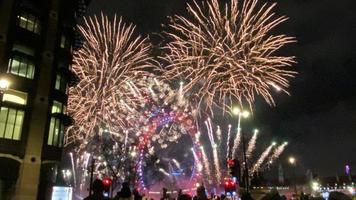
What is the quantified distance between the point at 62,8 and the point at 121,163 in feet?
89.3

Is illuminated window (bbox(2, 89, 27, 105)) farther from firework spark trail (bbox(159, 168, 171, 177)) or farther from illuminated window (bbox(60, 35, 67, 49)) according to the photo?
firework spark trail (bbox(159, 168, 171, 177))

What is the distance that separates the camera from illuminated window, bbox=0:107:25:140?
29516 millimetres

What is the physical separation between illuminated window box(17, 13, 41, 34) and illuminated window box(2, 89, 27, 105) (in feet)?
20.3

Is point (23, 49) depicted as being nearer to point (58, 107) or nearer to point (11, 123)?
point (58, 107)

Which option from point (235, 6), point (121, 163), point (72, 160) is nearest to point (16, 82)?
point (235, 6)

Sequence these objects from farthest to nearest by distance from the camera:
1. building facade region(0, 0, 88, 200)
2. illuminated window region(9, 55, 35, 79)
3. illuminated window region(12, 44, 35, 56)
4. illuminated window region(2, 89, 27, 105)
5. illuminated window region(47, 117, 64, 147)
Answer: illuminated window region(47, 117, 64, 147)
illuminated window region(12, 44, 35, 56)
illuminated window region(9, 55, 35, 79)
illuminated window region(2, 89, 27, 105)
building facade region(0, 0, 88, 200)

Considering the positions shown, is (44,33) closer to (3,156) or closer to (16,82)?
(16,82)

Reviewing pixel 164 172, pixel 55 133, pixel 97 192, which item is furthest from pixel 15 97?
pixel 164 172

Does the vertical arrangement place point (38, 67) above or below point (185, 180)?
above

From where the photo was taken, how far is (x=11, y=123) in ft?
99.0

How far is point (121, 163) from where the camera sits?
56.2m

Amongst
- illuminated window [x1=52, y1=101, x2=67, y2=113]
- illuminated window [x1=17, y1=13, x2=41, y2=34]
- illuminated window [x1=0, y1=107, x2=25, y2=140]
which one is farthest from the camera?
illuminated window [x1=52, y1=101, x2=67, y2=113]

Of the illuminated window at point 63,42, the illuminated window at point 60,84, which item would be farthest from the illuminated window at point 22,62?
the illuminated window at point 63,42

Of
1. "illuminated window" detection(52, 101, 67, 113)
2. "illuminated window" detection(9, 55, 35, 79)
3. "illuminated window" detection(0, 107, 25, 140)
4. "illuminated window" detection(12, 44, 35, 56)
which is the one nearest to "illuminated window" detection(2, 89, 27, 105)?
"illuminated window" detection(0, 107, 25, 140)
